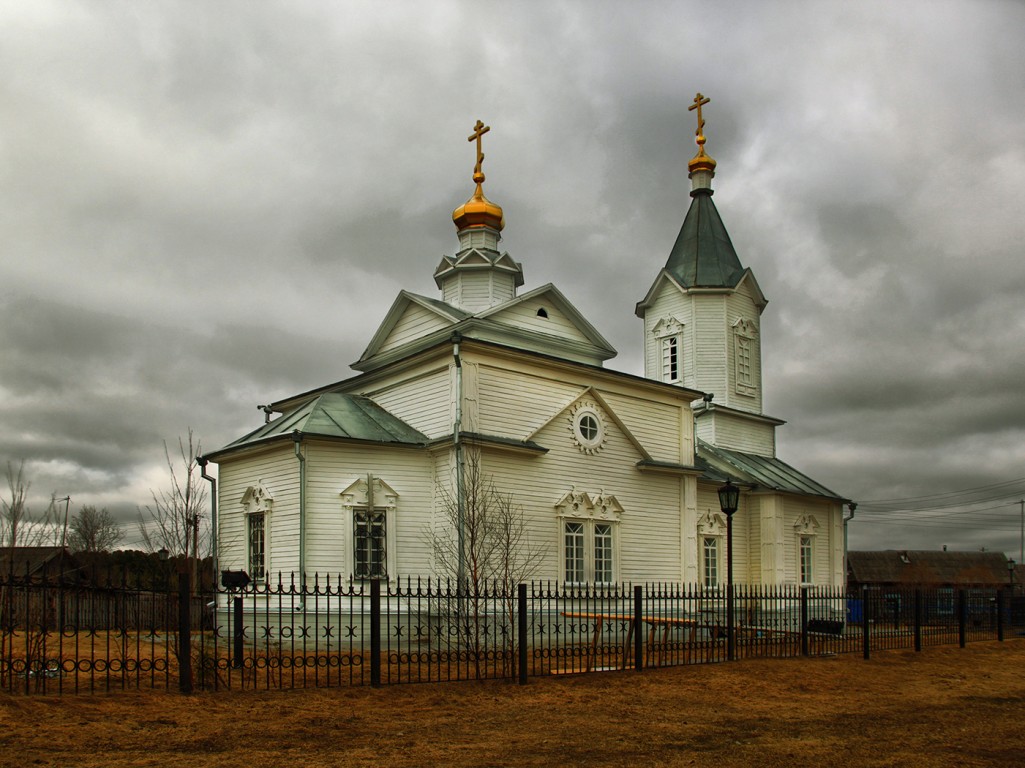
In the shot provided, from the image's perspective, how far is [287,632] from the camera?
1766 cm

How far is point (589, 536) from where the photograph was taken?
2120 cm

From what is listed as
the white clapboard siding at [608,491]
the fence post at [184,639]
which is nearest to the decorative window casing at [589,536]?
the white clapboard siding at [608,491]

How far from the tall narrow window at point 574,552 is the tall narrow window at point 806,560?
1032 cm

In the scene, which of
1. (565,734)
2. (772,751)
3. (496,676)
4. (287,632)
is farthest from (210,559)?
(772,751)

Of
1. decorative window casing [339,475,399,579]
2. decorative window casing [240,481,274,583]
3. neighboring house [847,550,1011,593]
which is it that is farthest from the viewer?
neighboring house [847,550,1011,593]

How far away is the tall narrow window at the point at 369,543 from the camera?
18906 millimetres

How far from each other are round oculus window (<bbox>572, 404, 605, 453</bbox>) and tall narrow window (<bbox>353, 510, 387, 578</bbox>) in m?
4.74

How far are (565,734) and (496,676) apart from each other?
4070 mm

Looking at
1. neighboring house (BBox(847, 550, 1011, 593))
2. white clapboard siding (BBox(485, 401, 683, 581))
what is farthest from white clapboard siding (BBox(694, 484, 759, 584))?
neighboring house (BBox(847, 550, 1011, 593))

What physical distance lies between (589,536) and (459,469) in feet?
12.8

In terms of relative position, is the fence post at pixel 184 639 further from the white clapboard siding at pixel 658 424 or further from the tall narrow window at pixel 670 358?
the tall narrow window at pixel 670 358

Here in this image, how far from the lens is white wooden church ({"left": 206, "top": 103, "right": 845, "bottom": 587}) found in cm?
1906

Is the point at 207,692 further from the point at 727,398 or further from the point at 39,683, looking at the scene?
the point at 727,398

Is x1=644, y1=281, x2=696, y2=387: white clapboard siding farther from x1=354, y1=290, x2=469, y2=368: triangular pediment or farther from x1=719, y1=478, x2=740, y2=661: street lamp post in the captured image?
x1=719, y1=478, x2=740, y2=661: street lamp post
